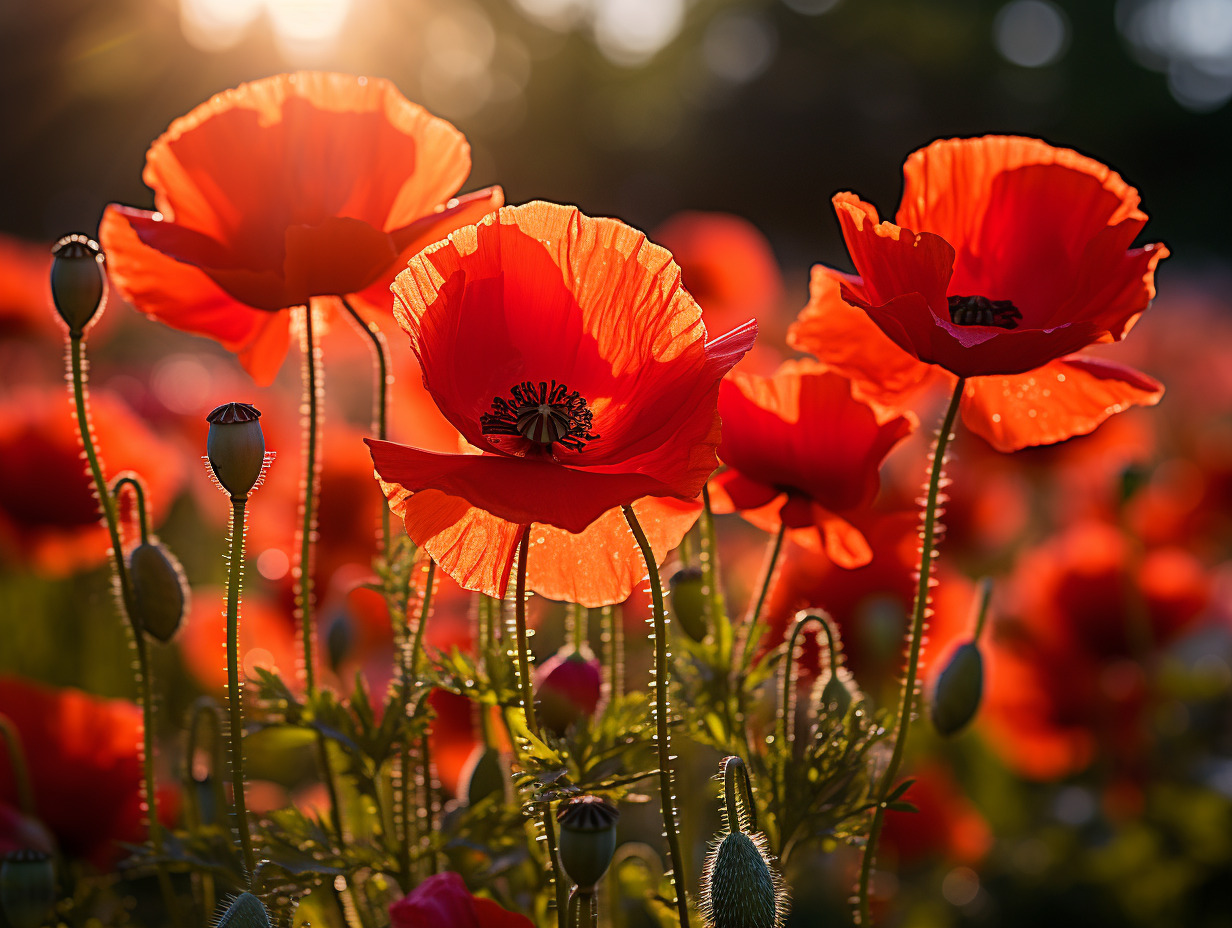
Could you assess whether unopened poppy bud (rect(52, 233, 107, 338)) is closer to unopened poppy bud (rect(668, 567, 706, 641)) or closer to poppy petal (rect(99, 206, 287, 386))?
poppy petal (rect(99, 206, 287, 386))

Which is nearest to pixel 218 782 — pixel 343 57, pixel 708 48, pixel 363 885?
pixel 363 885

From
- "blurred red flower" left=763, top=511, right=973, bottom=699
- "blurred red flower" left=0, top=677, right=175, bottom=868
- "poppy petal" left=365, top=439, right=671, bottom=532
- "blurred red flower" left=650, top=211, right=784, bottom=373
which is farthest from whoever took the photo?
"blurred red flower" left=650, top=211, right=784, bottom=373

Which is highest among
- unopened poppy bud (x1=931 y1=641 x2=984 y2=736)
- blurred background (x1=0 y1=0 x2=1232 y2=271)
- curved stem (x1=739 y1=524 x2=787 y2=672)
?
blurred background (x1=0 y1=0 x2=1232 y2=271)

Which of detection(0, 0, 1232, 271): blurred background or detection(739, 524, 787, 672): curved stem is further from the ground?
detection(0, 0, 1232, 271): blurred background

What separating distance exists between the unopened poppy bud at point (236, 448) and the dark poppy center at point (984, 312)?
63 centimetres

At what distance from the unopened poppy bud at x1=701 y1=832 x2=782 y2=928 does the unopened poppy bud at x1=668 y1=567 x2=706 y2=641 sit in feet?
0.93

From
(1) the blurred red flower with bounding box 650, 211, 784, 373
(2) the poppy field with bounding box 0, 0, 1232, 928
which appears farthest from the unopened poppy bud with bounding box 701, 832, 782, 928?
(1) the blurred red flower with bounding box 650, 211, 784, 373

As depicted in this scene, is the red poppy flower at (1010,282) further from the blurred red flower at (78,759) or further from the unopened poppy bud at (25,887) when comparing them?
the blurred red flower at (78,759)

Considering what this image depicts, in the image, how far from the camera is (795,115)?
24.8m

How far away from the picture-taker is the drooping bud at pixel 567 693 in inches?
42.8

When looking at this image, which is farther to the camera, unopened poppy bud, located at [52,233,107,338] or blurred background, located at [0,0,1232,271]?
blurred background, located at [0,0,1232,271]

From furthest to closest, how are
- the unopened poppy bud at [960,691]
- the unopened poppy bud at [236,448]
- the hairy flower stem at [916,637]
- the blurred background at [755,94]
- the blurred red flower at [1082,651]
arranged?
1. the blurred background at [755,94]
2. the blurred red flower at [1082,651]
3. the unopened poppy bud at [960,691]
4. the hairy flower stem at [916,637]
5. the unopened poppy bud at [236,448]

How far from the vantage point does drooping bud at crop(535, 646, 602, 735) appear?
1.09 meters

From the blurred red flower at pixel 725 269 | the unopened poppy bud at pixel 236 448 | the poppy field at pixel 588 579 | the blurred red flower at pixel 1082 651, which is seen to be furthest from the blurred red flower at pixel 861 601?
the blurred red flower at pixel 725 269
